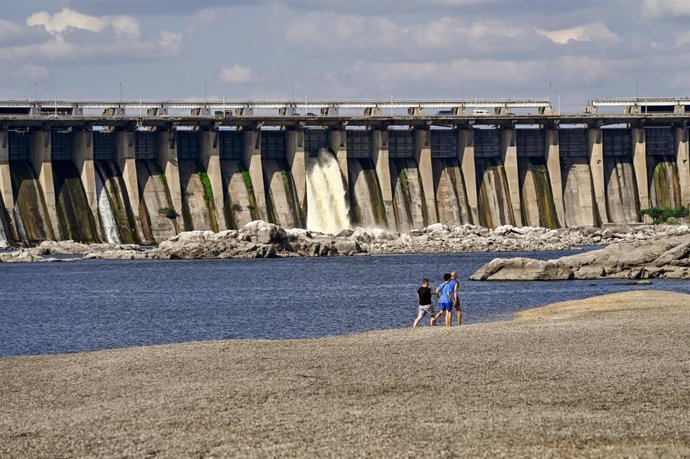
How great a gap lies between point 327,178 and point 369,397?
128924 mm

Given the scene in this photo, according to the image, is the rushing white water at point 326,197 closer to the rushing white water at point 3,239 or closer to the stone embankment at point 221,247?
the stone embankment at point 221,247

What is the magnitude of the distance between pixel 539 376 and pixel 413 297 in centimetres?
4716

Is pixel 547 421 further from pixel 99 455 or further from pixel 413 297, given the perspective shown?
pixel 413 297

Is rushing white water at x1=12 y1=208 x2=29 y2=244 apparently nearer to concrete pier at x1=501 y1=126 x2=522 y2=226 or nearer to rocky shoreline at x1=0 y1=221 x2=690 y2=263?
rocky shoreline at x1=0 y1=221 x2=690 y2=263

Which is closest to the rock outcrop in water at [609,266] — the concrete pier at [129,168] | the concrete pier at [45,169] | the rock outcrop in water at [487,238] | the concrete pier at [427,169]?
the rock outcrop in water at [487,238]

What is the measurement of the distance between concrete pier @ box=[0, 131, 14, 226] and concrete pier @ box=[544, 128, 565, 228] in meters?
62.7

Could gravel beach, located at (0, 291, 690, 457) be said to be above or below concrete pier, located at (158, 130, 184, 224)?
below

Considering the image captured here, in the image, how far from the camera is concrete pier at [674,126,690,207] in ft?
567

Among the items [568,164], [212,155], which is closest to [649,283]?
[212,155]

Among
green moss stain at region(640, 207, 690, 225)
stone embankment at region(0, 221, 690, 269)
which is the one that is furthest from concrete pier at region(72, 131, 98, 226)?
green moss stain at region(640, 207, 690, 225)

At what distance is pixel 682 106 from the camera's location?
176 meters

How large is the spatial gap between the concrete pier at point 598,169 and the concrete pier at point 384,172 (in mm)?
25528

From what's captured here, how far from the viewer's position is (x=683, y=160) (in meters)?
173

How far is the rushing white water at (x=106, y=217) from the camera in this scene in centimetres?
14375
